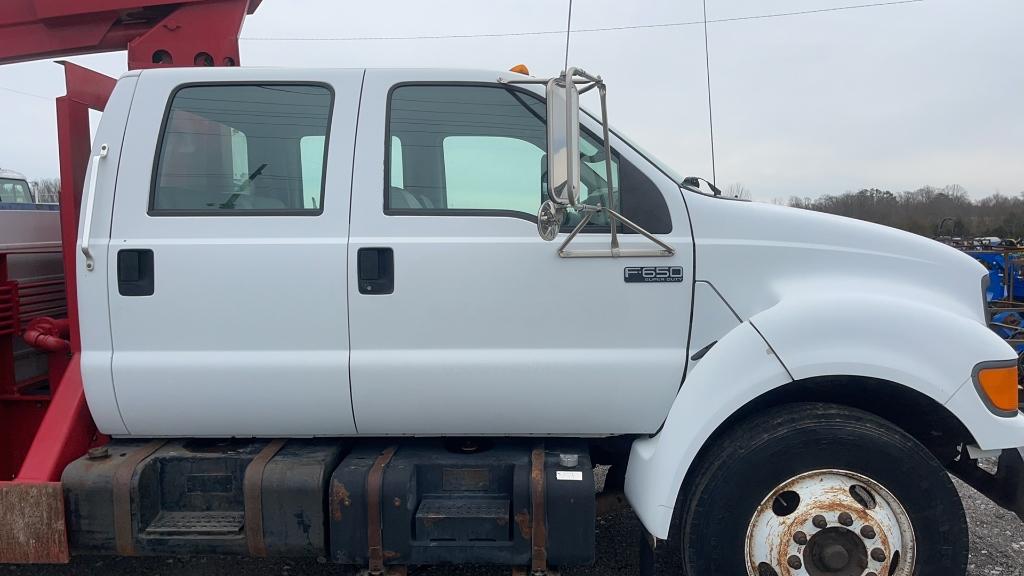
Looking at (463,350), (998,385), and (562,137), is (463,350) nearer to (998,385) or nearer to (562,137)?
(562,137)

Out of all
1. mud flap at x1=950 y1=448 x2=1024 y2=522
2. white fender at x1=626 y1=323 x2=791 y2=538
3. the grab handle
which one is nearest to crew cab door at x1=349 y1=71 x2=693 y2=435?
white fender at x1=626 y1=323 x2=791 y2=538

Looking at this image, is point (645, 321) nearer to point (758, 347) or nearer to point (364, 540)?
point (758, 347)

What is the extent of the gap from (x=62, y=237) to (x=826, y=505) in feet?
11.0

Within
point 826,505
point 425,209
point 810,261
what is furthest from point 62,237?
point 826,505

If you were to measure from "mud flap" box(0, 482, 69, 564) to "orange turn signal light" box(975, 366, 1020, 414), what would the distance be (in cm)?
361

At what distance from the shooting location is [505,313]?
2.49m

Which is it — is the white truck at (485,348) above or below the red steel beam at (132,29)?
below

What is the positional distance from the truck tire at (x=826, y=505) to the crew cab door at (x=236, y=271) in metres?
1.54

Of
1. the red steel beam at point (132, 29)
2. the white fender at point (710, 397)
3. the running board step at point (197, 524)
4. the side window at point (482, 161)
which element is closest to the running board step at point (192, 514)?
the running board step at point (197, 524)

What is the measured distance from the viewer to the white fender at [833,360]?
238 cm

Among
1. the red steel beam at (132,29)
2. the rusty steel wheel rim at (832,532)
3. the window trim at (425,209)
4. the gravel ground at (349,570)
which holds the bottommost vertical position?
the gravel ground at (349,570)

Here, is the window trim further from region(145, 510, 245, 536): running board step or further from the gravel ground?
the gravel ground

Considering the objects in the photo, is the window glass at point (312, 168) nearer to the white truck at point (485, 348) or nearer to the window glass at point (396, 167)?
the white truck at point (485, 348)

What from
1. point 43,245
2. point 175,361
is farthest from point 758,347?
point 43,245
